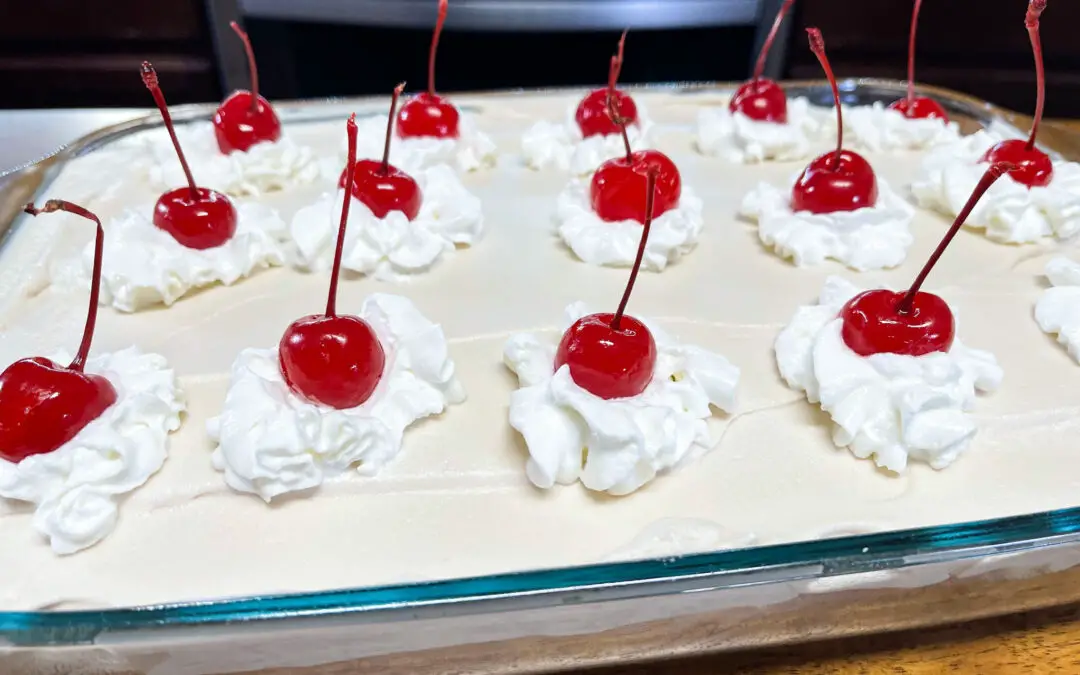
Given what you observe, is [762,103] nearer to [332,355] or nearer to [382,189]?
[382,189]

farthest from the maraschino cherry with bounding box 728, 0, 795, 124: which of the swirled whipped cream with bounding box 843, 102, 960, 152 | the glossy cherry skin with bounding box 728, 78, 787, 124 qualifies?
the swirled whipped cream with bounding box 843, 102, 960, 152

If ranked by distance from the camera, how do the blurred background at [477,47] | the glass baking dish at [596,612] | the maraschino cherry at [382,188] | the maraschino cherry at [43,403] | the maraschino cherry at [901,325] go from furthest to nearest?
the blurred background at [477,47], the maraschino cherry at [382,188], the maraschino cherry at [901,325], the maraschino cherry at [43,403], the glass baking dish at [596,612]

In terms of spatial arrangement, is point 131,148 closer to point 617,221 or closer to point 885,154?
point 617,221

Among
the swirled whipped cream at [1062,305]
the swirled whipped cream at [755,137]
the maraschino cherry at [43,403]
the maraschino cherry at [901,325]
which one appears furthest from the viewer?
the swirled whipped cream at [755,137]

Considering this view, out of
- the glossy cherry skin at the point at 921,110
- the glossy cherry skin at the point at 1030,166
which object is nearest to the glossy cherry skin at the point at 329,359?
the glossy cherry skin at the point at 1030,166

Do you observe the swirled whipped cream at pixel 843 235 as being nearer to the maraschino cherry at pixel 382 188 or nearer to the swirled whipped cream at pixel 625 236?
the swirled whipped cream at pixel 625 236

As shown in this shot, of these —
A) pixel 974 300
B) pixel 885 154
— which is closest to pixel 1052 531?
pixel 974 300

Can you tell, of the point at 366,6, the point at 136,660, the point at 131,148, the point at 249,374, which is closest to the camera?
the point at 136,660

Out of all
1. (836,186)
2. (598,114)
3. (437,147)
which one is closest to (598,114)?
(598,114)
